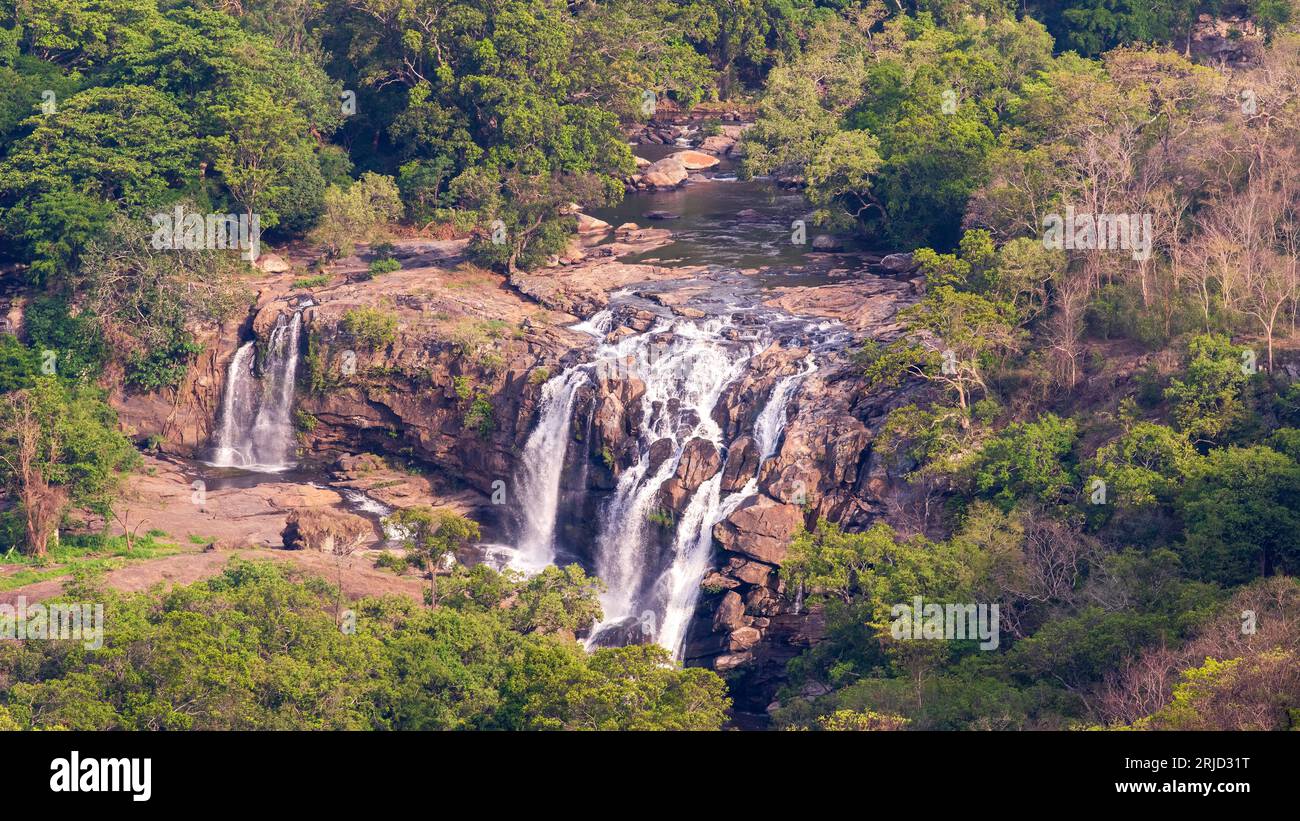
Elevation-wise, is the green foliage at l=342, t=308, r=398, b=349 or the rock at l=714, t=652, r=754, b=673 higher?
the green foliage at l=342, t=308, r=398, b=349

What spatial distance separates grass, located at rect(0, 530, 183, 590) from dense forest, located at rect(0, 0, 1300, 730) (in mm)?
190

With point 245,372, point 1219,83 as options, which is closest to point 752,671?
A: point 245,372

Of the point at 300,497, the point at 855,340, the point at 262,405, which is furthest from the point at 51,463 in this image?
the point at 855,340

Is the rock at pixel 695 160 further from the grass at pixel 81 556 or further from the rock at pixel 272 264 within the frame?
the grass at pixel 81 556

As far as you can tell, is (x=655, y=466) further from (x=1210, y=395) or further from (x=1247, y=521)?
(x=1247, y=521)

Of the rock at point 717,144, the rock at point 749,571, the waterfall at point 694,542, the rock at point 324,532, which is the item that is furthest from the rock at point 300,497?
the rock at point 717,144

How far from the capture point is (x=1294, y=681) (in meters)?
38.4

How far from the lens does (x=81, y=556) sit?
2325 inches

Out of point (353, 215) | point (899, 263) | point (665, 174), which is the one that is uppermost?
point (665, 174)

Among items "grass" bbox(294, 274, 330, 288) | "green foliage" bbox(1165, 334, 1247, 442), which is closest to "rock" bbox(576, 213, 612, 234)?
"grass" bbox(294, 274, 330, 288)

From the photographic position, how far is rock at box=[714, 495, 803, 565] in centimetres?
5541

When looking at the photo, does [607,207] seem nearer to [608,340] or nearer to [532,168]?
[532,168]

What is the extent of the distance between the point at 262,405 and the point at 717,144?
31.4 meters

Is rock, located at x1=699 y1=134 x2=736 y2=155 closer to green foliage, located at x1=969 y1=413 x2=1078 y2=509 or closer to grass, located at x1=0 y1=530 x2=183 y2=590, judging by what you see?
grass, located at x1=0 y1=530 x2=183 y2=590
